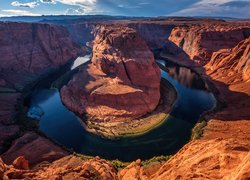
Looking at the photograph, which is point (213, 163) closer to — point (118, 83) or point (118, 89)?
point (118, 89)

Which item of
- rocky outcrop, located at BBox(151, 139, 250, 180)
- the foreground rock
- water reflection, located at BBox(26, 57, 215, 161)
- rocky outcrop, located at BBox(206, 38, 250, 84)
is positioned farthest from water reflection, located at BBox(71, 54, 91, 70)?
rocky outcrop, located at BBox(151, 139, 250, 180)

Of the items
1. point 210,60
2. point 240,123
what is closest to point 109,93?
point 240,123

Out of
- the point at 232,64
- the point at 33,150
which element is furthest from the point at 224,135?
the point at 232,64

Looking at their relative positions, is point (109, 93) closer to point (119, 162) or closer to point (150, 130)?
point (150, 130)

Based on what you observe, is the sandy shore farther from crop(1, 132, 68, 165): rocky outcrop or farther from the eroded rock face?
crop(1, 132, 68, 165): rocky outcrop

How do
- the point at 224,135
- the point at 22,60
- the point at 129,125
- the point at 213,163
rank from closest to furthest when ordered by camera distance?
the point at 213,163 < the point at 224,135 < the point at 129,125 < the point at 22,60

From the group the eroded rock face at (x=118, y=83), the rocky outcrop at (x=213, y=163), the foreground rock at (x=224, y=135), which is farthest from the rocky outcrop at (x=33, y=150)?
the rocky outcrop at (x=213, y=163)
